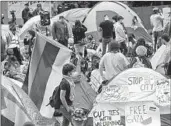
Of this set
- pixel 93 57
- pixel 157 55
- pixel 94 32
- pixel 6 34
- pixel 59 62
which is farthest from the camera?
pixel 94 32

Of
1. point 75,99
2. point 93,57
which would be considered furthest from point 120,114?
point 93,57

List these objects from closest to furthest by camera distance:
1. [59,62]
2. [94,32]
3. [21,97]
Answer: [21,97] → [59,62] → [94,32]

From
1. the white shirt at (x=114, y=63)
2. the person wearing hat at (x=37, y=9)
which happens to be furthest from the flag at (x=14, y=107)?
the person wearing hat at (x=37, y=9)

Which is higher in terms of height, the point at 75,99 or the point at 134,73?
the point at 134,73

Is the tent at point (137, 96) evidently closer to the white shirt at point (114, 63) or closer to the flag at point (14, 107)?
the flag at point (14, 107)

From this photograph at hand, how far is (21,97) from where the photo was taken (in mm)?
11422

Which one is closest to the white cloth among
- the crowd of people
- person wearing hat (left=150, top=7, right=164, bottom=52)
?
the crowd of people

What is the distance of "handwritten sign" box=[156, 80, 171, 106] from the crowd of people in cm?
123

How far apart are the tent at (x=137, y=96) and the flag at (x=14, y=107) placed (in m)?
1.23

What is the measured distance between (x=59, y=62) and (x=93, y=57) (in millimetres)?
4817

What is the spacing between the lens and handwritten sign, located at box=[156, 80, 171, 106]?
11766 millimetres

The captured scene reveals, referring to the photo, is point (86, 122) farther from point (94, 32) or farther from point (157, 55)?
point (94, 32)

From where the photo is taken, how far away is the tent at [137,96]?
11.8m

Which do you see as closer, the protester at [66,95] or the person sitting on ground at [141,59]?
the protester at [66,95]
